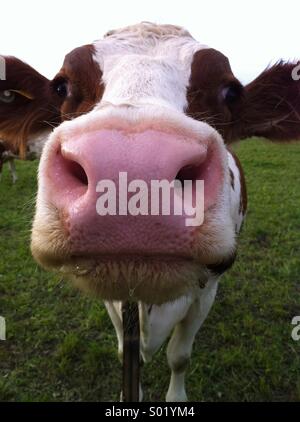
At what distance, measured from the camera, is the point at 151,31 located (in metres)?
2.13

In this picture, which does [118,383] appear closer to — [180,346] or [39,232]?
[180,346]

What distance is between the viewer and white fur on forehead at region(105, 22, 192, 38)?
6.91 feet

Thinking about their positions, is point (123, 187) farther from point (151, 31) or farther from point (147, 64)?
point (151, 31)

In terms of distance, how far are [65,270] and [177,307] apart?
1.41 meters

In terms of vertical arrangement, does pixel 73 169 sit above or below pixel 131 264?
above

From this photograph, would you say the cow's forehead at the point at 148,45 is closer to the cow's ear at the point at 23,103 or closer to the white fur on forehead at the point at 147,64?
the white fur on forehead at the point at 147,64

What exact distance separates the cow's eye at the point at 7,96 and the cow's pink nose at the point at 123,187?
1.55 metres

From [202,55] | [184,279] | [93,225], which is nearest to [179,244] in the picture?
[184,279]

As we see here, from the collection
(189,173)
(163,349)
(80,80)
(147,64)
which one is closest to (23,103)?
(80,80)

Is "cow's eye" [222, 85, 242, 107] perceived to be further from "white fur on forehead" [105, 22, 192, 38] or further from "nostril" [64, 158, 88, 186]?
"nostril" [64, 158, 88, 186]

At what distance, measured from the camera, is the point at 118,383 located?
10.0 ft

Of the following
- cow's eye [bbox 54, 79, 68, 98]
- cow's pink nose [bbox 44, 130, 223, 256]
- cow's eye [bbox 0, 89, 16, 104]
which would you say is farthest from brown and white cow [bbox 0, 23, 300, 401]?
cow's eye [bbox 0, 89, 16, 104]

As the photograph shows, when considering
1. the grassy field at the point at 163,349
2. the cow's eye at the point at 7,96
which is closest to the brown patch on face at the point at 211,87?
the grassy field at the point at 163,349

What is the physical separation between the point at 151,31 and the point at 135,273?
58.5 inches
